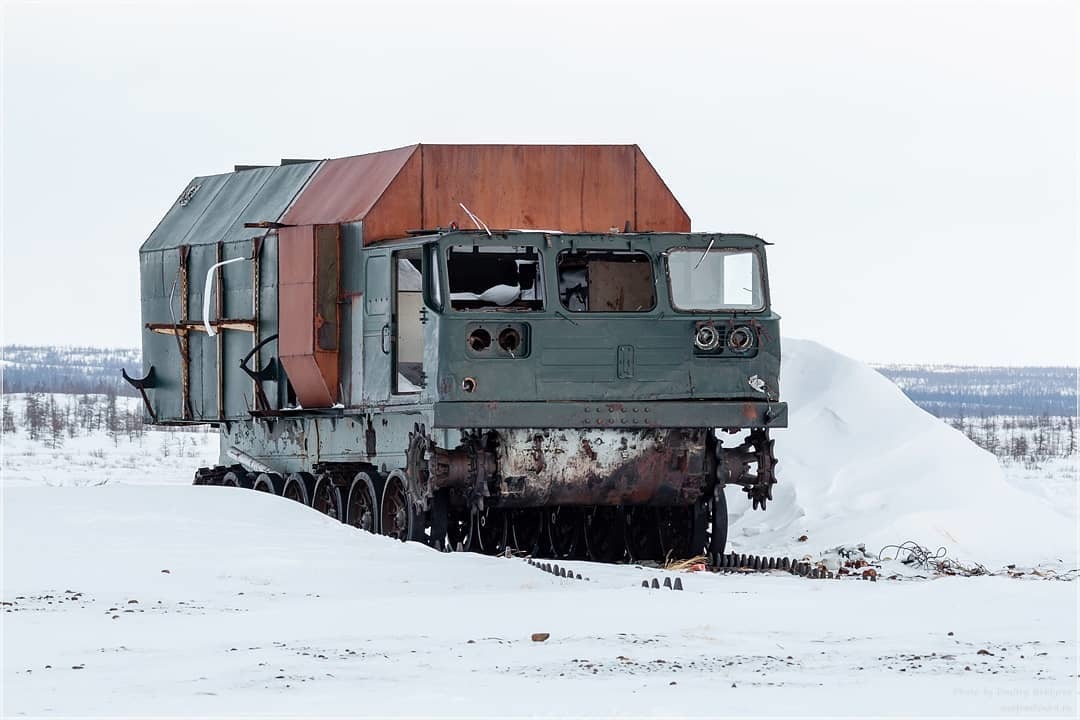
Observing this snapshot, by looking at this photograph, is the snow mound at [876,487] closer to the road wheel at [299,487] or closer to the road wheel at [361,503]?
the road wheel at [361,503]

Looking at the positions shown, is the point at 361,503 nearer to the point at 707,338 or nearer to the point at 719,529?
the point at 719,529

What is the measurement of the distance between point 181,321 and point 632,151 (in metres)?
6.45

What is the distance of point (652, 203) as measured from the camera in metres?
19.3

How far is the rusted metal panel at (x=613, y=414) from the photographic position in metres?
16.6

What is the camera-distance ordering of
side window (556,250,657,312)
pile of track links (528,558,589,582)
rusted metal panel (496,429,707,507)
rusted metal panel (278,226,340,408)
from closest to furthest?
pile of track links (528,558,589,582) < rusted metal panel (496,429,707,507) < side window (556,250,657,312) < rusted metal panel (278,226,340,408)

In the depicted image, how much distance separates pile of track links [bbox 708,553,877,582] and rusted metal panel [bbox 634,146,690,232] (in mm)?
3313

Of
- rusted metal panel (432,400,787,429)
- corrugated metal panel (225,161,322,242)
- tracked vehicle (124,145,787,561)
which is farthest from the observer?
corrugated metal panel (225,161,322,242)

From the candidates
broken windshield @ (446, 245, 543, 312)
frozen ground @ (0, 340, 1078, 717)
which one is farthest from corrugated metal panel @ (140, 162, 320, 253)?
frozen ground @ (0, 340, 1078, 717)

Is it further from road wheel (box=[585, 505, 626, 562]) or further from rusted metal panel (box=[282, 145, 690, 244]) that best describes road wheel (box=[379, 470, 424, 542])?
rusted metal panel (box=[282, 145, 690, 244])

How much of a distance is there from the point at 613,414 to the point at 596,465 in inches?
21.7

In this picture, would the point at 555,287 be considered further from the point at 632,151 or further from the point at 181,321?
the point at 181,321

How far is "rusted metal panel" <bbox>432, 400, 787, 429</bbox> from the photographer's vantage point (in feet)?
54.5

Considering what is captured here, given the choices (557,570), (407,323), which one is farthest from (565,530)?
(557,570)

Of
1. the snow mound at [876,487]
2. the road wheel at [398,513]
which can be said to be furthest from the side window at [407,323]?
the snow mound at [876,487]
